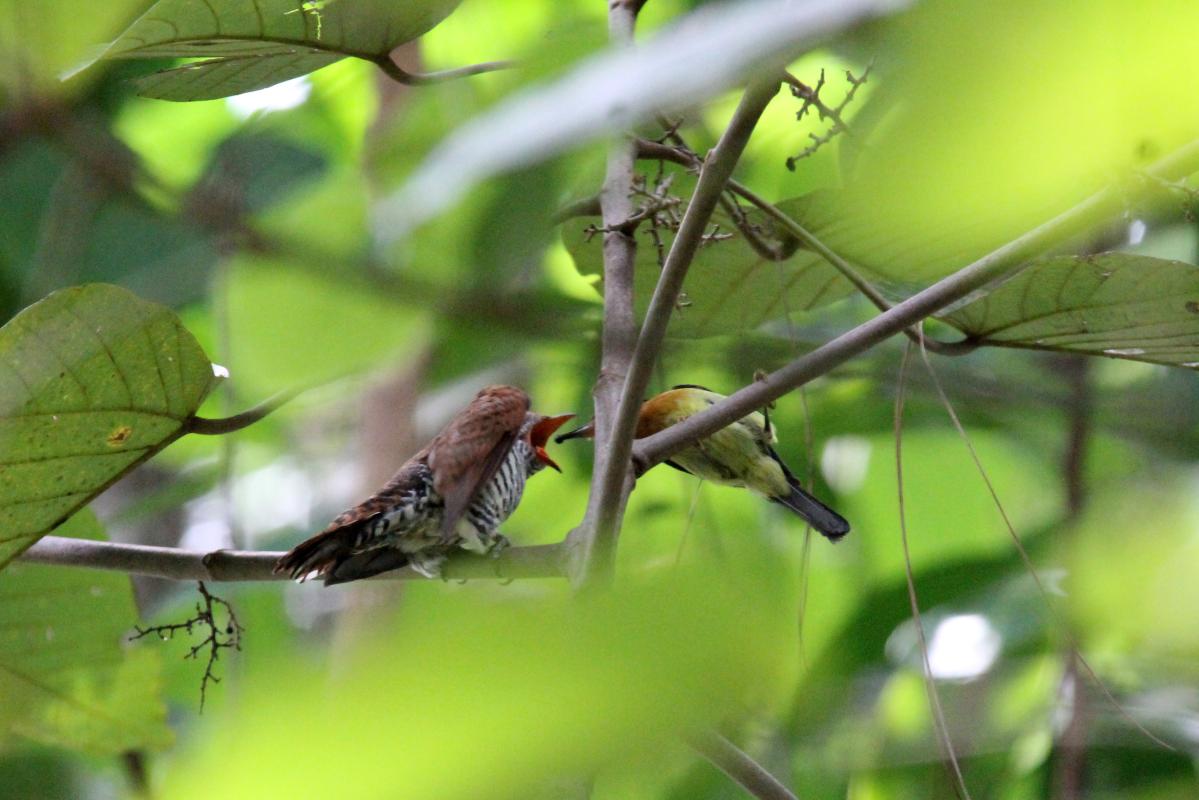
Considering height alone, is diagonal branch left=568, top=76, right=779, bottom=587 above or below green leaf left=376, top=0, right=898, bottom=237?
above

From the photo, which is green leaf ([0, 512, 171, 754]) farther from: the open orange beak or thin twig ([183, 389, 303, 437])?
the open orange beak

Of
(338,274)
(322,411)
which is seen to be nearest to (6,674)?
(338,274)

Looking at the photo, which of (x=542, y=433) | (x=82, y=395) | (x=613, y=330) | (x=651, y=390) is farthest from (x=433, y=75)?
(x=651, y=390)

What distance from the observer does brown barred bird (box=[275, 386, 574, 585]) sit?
1427mm

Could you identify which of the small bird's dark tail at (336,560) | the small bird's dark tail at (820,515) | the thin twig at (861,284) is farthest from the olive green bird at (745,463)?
the thin twig at (861,284)

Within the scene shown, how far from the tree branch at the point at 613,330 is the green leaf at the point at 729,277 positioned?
7 cm

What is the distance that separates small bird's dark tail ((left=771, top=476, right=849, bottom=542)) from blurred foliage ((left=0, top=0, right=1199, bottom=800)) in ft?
0.25

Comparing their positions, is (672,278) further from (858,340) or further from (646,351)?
(858,340)

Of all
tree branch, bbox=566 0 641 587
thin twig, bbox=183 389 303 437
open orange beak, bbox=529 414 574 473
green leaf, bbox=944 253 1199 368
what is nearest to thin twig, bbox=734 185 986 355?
green leaf, bbox=944 253 1199 368

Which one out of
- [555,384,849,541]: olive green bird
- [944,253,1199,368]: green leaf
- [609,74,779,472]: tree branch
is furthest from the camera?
[555,384,849,541]: olive green bird

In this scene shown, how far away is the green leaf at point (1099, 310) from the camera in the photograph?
121 centimetres

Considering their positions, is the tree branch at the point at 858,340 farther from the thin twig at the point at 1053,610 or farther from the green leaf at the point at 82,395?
the green leaf at the point at 82,395

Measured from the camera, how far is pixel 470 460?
165 centimetres

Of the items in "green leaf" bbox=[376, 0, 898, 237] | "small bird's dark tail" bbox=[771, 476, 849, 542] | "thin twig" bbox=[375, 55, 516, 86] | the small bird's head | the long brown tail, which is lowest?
"green leaf" bbox=[376, 0, 898, 237]
